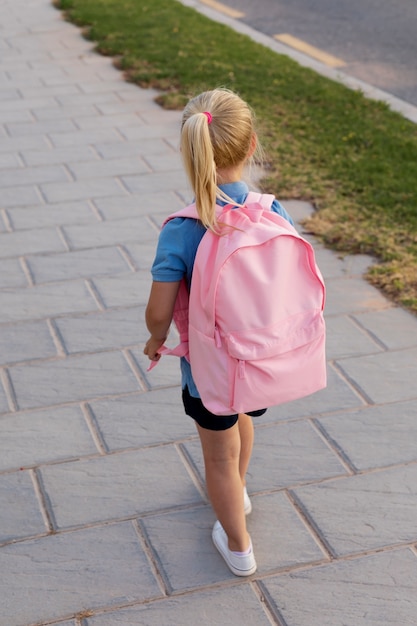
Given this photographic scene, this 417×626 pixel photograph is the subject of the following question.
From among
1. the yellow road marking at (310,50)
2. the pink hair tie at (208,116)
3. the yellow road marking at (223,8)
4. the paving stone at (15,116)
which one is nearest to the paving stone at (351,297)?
the pink hair tie at (208,116)

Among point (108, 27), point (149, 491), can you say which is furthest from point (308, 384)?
point (108, 27)

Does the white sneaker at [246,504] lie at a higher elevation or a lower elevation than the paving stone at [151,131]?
higher

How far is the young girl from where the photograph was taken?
245cm

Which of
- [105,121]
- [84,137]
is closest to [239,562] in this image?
[84,137]

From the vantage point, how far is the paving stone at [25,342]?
14.0ft

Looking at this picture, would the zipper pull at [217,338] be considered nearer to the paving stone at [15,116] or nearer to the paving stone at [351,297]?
the paving stone at [351,297]

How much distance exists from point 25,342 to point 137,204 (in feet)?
6.25

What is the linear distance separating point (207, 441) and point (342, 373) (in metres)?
1.44

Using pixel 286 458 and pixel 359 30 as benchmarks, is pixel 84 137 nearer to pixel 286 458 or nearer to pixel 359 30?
pixel 286 458

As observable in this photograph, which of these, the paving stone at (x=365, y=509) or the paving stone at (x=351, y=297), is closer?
the paving stone at (x=365, y=509)

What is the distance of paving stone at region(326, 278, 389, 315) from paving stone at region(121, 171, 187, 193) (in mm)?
1805

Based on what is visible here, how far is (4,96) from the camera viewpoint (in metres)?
8.62

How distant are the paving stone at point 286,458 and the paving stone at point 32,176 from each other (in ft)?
11.1

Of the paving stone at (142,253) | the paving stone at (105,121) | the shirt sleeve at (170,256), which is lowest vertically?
the paving stone at (105,121)
